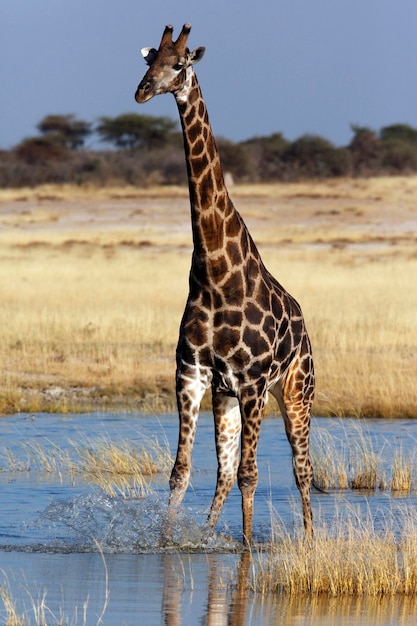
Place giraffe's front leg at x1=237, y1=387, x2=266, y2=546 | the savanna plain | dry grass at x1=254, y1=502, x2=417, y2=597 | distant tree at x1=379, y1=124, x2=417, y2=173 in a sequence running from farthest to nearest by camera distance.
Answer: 1. distant tree at x1=379, y1=124, x2=417, y2=173
2. giraffe's front leg at x1=237, y1=387, x2=266, y2=546
3. the savanna plain
4. dry grass at x1=254, y1=502, x2=417, y2=597

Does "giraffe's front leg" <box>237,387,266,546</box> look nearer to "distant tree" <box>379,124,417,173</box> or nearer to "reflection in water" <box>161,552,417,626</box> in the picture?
"reflection in water" <box>161,552,417,626</box>

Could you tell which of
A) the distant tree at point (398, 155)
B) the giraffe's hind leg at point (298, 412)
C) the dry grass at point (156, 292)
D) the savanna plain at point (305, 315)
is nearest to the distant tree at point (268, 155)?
the distant tree at point (398, 155)

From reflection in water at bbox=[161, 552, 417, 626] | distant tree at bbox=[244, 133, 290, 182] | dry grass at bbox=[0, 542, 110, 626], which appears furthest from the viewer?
distant tree at bbox=[244, 133, 290, 182]

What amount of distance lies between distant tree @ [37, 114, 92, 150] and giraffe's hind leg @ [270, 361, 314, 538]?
62.9 metres

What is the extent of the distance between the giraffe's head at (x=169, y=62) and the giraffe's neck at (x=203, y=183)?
240 mm

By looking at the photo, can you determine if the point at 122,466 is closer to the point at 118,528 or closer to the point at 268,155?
the point at 118,528

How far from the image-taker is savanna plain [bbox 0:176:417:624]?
7.11 m

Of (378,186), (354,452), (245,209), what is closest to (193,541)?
(354,452)

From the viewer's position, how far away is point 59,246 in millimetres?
30641

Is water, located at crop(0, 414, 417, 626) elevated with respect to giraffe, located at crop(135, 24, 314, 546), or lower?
lower

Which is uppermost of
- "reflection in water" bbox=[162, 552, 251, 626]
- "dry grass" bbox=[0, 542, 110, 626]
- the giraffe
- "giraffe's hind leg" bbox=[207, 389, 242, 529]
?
the giraffe

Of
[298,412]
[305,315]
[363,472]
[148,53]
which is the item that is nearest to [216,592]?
[298,412]

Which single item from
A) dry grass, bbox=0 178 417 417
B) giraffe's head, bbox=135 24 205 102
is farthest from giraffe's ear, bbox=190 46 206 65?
dry grass, bbox=0 178 417 417

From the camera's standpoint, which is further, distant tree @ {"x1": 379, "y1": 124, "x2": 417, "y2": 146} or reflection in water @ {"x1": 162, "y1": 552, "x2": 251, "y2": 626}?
distant tree @ {"x1": 379, "y1": 124, "x2": 417, "y2": 146}
